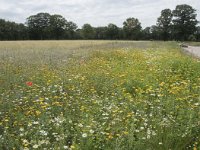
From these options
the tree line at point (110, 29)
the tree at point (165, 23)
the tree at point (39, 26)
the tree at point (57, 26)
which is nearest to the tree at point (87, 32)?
the tree line at point (110, 29)

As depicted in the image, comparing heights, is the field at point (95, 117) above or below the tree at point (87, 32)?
above

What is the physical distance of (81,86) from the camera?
8766 millimetres

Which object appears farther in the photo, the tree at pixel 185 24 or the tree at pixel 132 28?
the tree at pixel 132 28

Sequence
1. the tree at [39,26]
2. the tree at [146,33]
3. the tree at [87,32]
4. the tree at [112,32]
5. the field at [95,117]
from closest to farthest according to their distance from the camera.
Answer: the field at [95,117] → the tree at [39,26] → the tree at [146,33] → the tree at [87,32] → the tree at [112,32]

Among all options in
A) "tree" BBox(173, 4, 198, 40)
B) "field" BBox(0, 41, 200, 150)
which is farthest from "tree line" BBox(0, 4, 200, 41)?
"field" BBox(0, 41, 200, 150)

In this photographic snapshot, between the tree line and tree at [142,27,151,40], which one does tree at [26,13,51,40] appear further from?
tree at [142,27,151,40]

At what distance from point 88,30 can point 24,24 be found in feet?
65.8

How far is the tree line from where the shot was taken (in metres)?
91.1

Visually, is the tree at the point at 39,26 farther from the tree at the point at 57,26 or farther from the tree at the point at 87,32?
the tree at the point at 87,32

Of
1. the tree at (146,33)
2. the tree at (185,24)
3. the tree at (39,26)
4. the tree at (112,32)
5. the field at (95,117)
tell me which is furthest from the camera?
the tree at (112,32)

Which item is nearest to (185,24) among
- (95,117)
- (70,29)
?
(70,29)

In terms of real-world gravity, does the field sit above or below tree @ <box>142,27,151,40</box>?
above

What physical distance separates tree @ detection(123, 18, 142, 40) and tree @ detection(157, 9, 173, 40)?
9739 mm

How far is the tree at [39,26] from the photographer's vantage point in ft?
326
